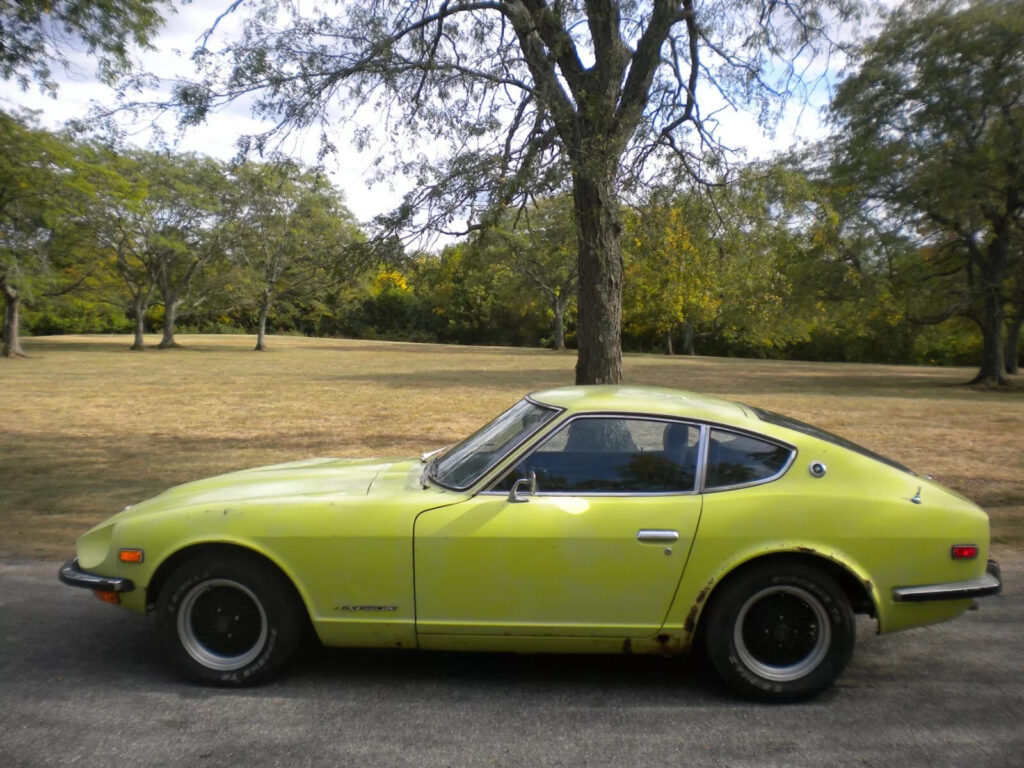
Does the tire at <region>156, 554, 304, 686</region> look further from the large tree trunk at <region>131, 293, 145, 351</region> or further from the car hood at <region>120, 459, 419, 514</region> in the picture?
the large tree trunk at <region>131, 293, 145, 351</region>

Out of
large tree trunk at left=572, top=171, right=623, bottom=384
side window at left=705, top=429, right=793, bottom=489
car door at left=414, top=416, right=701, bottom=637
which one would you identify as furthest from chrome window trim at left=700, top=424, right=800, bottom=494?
large tree trunk at left=572, top=171, right=623, bottom=384

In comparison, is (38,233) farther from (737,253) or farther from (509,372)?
(737,253)

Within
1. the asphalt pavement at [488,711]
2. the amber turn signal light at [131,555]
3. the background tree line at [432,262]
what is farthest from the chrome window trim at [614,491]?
the background tree line at [432,262]

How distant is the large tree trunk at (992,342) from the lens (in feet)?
87.2

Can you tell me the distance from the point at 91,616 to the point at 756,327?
1152 inches

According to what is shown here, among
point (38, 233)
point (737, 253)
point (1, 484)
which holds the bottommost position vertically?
point (1, 484)

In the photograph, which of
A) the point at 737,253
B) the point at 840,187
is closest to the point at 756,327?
the point at 840,187

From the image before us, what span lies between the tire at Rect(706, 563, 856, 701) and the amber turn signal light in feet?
8.43

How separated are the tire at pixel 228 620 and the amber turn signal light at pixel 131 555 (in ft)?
0.56

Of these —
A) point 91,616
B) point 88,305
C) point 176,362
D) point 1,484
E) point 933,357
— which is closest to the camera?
point 91,616

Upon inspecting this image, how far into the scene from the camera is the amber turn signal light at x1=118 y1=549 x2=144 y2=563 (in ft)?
12.9

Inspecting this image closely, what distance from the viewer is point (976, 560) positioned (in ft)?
12.9

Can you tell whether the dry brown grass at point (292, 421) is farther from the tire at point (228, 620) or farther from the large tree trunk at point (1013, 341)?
the large tree trunk at point (1013, 341)

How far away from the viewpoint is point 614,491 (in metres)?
3.99
